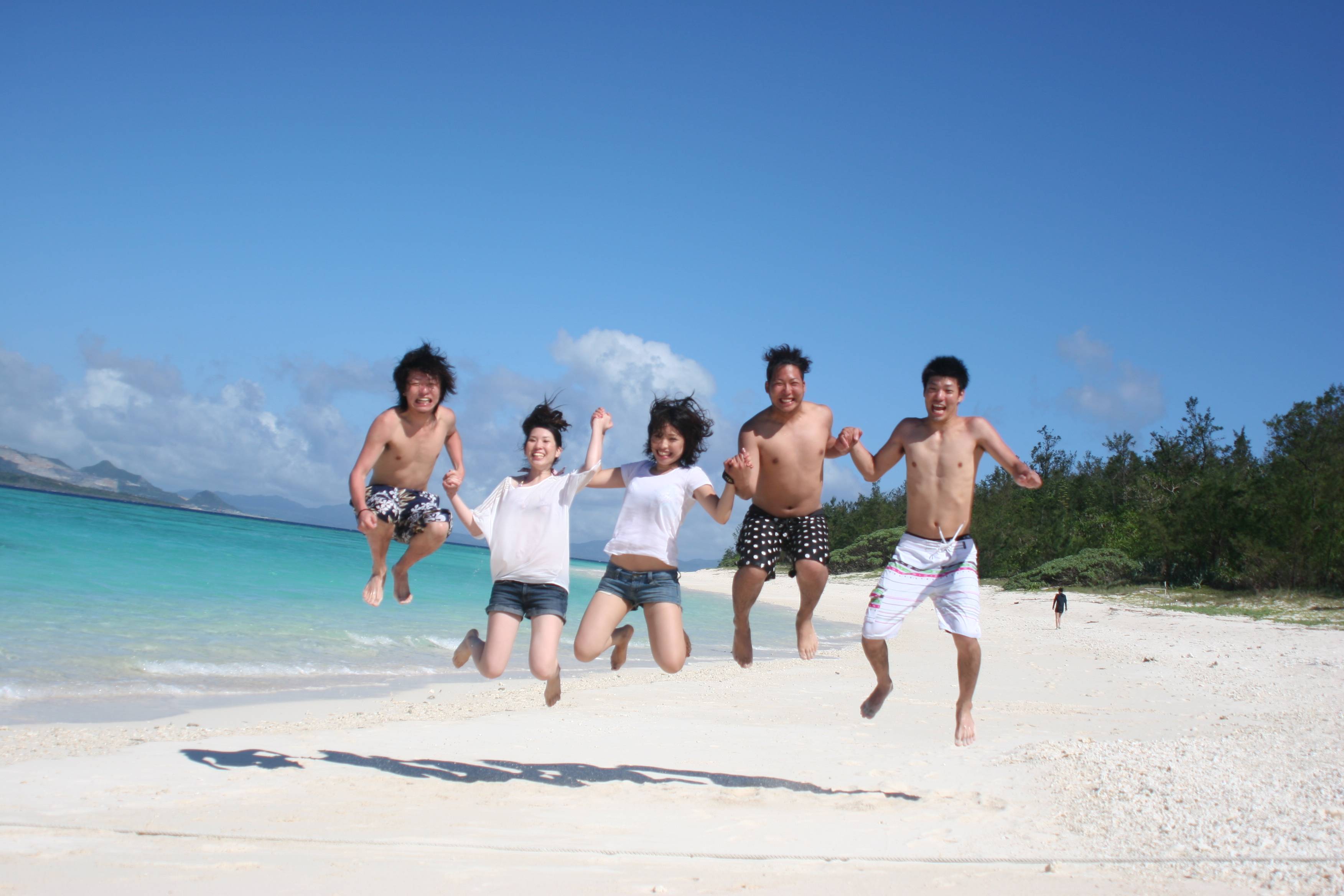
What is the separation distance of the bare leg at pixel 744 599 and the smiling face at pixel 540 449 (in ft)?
5.43

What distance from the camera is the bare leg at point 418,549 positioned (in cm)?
706

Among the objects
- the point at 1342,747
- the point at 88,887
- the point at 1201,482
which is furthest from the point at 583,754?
the point at 1201,482

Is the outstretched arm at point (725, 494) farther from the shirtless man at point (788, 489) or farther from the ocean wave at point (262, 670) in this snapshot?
the ocean wave at point (262, 670)

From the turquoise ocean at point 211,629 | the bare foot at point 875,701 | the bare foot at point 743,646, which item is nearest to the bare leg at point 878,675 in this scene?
the bare foot at point 875,701

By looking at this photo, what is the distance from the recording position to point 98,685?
1134cm

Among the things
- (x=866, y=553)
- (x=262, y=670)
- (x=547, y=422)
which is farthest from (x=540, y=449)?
(x=866, y=553)

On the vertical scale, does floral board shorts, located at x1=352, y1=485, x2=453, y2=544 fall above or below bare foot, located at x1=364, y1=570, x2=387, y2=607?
above

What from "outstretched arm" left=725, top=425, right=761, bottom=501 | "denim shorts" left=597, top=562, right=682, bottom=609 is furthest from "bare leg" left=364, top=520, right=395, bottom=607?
"outstretched arm" left=725, top=425, right=761, bottom=501

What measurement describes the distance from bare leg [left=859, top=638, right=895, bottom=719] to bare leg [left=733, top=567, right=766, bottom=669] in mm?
900

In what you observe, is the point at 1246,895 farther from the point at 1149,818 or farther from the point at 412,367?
the point at 412,367

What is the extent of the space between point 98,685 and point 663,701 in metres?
6.79

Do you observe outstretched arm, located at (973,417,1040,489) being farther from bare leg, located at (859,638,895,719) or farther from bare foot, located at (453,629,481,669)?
bare foot, located at (453,629,481,669)

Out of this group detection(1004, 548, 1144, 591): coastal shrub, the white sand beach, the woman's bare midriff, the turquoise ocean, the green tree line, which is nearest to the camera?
the white sand beach

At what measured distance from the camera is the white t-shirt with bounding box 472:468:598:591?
274 inches
